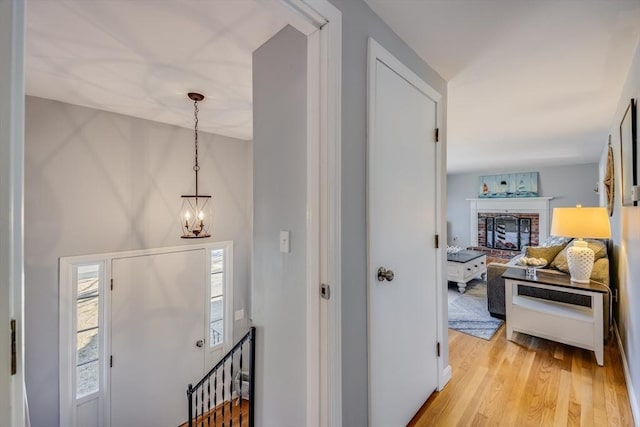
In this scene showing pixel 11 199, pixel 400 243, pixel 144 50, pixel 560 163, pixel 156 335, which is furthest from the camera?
pixel 560 163

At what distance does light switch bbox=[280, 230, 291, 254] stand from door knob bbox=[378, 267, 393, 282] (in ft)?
1.53

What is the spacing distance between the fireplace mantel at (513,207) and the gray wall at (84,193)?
21.4 ft

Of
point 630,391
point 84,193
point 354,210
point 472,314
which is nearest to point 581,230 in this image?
point 630,391

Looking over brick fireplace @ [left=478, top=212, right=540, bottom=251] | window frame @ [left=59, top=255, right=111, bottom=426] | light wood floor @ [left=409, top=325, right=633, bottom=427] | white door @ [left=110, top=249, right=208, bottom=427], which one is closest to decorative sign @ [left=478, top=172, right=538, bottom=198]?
brick fireplace @ [left=478, top=212, right=540, bottom=251]

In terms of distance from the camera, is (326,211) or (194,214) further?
(194,214)

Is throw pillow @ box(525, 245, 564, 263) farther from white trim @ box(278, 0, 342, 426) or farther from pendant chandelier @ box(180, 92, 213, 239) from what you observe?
pendant chandelier @ box(180, 92, 213, 239)

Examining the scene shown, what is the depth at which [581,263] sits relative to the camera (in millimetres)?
2547

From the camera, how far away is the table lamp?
8.05 feet

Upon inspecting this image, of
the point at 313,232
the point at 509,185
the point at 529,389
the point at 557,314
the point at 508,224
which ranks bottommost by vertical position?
the point at 529,389

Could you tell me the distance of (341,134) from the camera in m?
1.24

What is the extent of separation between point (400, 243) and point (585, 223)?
203 cm

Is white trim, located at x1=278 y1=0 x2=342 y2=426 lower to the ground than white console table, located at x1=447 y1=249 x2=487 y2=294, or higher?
higher

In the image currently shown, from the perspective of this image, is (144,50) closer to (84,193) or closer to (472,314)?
(84,193)

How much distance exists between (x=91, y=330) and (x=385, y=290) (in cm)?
307
